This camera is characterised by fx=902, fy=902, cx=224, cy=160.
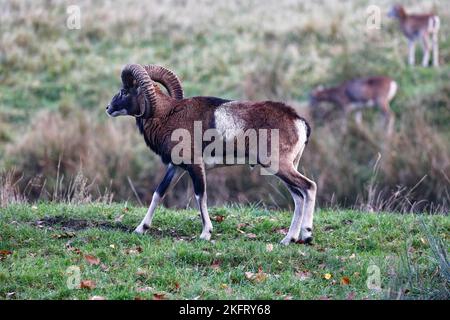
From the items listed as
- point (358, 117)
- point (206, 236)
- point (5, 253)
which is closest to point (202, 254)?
point (206, 236)

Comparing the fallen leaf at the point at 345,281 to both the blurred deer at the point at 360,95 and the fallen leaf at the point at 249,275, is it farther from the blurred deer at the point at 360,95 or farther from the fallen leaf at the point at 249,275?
the blurred deer at the point at 360,95

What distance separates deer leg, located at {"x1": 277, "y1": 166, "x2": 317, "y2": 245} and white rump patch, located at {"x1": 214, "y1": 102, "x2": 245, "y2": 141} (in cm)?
80

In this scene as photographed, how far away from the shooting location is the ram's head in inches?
488

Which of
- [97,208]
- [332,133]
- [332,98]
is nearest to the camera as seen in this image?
[97,208]

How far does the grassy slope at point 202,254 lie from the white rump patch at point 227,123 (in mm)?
1326

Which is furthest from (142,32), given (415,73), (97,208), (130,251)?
(130,251)

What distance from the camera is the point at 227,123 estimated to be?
1188 cm

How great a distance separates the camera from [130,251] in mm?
10898

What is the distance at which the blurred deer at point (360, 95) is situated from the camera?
23.8 meters

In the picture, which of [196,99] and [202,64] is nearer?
[196,99]

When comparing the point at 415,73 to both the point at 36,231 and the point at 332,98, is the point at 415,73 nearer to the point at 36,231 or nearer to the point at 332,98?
the point at 332,98

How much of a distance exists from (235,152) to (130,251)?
202 cm

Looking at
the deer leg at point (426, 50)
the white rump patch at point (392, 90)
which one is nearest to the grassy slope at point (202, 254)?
the white rump patch at point (392, 90)
